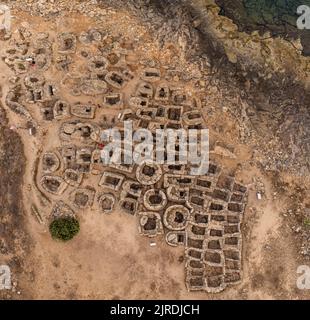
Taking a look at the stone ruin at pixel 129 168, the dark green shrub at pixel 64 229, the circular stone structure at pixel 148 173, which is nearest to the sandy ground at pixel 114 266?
the dark green shrub at pixel 64 229

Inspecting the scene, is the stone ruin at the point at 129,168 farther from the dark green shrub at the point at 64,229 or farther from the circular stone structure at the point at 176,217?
the dark green shrub at the point at 64,229

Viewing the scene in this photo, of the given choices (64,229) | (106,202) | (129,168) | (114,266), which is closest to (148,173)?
(129,168)

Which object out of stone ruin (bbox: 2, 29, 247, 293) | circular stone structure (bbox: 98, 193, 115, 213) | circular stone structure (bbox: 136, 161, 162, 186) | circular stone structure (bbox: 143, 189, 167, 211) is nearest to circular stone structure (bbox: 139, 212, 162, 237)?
stone ruin (bbox: 2, 29, 247, 293)

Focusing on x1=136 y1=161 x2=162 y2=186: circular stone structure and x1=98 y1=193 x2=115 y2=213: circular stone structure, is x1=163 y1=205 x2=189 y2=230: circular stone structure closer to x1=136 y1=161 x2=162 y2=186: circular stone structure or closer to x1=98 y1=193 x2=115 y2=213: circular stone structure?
x1=136 y1=161 x2=162 y2=186: circular stone structure
